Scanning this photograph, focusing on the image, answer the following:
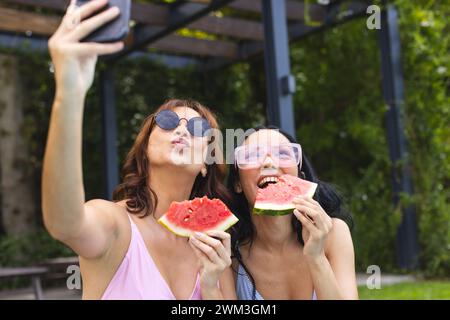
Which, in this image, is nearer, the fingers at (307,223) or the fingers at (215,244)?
the fingers at (215,244)

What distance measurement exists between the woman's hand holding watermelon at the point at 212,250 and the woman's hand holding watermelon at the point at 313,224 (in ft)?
1.04

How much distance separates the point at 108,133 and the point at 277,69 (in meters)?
4.10

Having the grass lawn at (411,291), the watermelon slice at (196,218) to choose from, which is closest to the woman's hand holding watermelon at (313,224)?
the watermelon slice at (196,218)

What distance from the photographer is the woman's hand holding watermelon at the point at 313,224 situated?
2033mm

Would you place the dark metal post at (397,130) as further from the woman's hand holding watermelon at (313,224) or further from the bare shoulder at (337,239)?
the woman's hand holding watermelon at (313,224)

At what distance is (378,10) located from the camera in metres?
8.17

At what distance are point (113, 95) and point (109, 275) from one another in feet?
26.6

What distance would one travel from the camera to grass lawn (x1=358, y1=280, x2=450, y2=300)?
5708 millimetres

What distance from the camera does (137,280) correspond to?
1985mm

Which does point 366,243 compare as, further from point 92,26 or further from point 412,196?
point 92,26

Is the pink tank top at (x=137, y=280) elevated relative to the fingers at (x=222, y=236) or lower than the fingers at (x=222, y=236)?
lower
